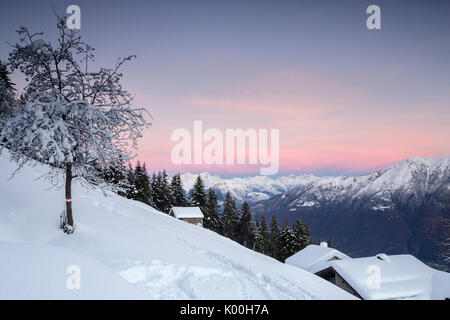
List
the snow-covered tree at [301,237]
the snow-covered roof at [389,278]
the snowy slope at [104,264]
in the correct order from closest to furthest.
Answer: the snowy slope at [104,264], the snow-covered roof at [389,278], the snow-covered tree at [301,237]

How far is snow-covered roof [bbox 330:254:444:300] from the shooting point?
19.3 metres

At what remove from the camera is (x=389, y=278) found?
2081cm

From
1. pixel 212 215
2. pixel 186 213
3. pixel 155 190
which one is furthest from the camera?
pixel 155 190

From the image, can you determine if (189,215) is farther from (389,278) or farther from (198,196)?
(389,278)

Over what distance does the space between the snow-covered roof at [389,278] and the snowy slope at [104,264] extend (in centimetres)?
1252

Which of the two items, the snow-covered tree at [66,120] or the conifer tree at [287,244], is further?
the conifer tree at [287,244]

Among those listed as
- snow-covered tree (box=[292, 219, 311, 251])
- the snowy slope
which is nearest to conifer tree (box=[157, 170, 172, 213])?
snow-covered tree (box=[292, 219, 311, 251])

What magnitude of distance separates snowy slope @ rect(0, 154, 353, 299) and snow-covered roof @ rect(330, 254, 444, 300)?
1252 centimetres

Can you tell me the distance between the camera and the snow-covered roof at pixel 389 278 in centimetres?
1930

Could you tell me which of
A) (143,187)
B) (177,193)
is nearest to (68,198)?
(143,187)

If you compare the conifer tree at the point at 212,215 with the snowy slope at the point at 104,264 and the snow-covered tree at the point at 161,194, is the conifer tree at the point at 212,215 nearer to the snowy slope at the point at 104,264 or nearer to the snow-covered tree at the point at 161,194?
the snow-covered tree at the point at 161,194

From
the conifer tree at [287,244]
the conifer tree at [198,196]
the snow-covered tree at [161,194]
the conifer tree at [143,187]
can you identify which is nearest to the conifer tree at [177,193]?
the snow-covered tree at [161,194]

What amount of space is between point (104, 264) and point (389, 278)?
24.1 m
